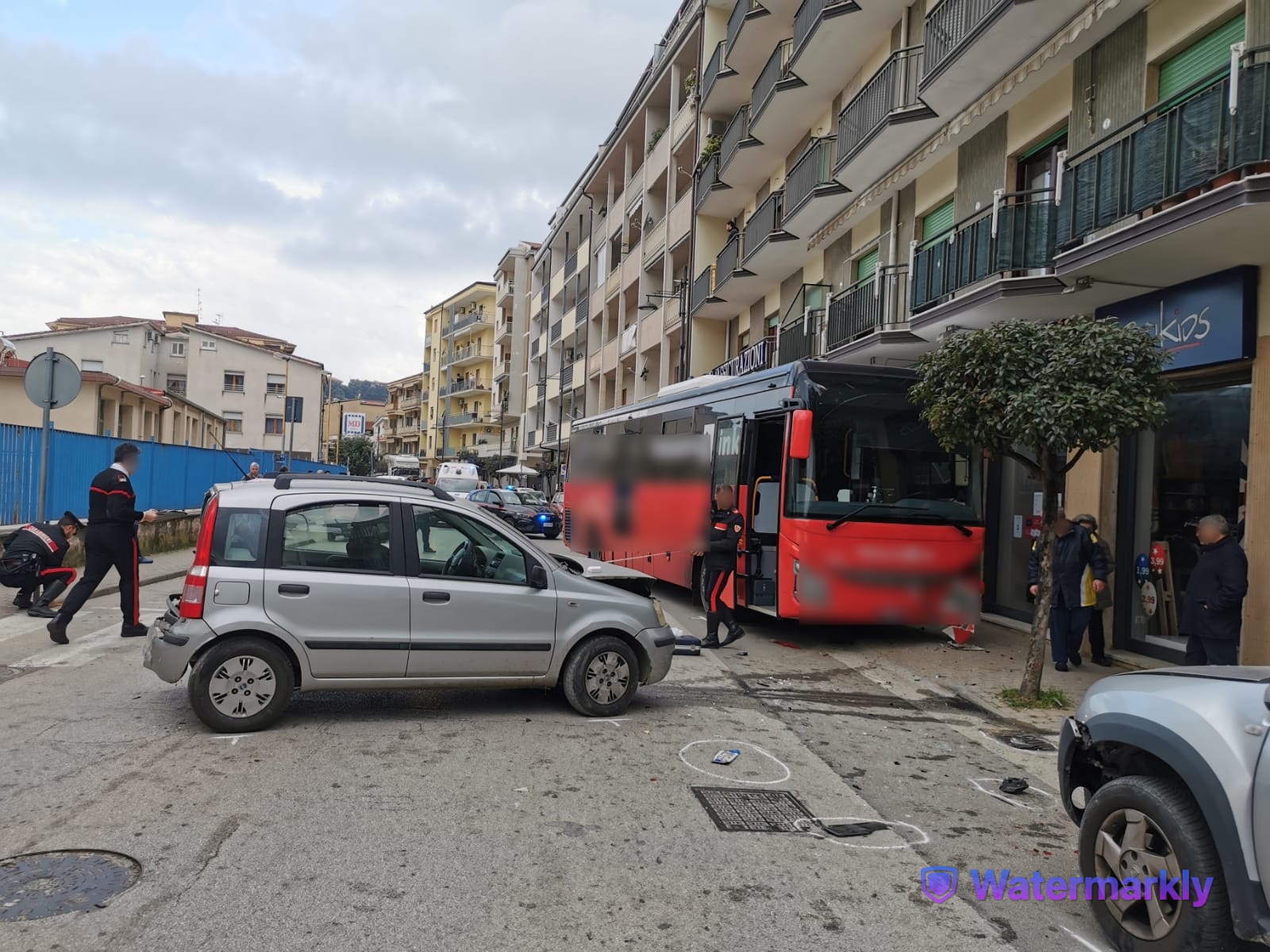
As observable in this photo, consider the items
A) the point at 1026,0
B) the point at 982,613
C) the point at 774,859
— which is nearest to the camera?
the point at 774,859

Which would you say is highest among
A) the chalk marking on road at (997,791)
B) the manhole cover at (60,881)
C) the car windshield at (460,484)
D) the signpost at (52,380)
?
the signpost at (52,380)

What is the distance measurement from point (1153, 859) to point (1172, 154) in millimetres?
8373

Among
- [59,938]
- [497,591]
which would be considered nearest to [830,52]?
[497,591]

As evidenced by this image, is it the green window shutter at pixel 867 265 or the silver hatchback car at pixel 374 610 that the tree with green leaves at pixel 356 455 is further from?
the silver hatchback car at pixel 374 610

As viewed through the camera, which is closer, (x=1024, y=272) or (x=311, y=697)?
(x=311, y=697)

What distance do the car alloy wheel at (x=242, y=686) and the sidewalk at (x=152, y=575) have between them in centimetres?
596

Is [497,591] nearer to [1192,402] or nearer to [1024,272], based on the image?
[1192,402]

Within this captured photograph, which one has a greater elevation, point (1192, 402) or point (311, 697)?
point (1192, 402)

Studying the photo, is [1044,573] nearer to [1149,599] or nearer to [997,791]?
[997,791]

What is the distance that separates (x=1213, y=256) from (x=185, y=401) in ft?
124

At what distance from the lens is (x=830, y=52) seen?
61.1 feet

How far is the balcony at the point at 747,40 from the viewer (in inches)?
888

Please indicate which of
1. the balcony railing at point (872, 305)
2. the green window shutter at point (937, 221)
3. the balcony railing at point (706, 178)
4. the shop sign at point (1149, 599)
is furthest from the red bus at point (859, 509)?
the balcony railing at point (706, 178)

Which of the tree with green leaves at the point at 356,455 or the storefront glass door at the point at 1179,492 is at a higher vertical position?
the tree with green leaves at the point at 356,455
